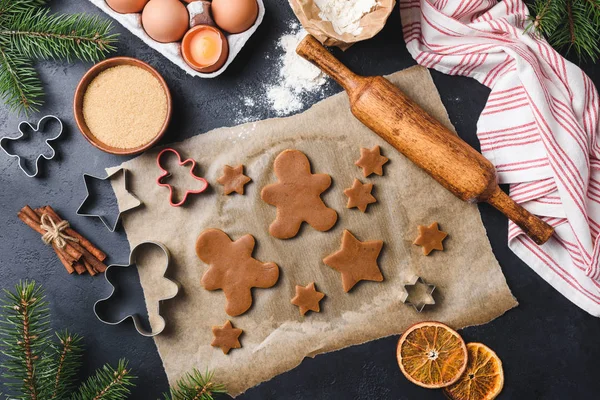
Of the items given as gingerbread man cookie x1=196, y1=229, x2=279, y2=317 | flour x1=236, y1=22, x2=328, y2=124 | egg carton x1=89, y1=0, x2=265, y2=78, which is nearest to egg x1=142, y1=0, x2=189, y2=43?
egg carton x1=89, y1=0, x2=265, y2=78

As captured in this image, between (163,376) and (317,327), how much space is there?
0.66 m

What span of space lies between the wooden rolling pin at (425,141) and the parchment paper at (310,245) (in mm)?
127

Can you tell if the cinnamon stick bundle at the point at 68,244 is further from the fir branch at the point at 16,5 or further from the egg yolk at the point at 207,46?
the egg yolk at the point at 207,46

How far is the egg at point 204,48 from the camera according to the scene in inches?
77.0

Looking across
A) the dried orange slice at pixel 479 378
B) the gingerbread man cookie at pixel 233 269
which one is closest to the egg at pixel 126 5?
the gingerbread man cookie at pixel 233 269

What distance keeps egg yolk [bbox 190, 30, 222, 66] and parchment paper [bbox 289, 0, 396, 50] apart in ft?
1.04

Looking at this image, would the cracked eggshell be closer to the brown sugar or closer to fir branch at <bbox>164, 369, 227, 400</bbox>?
the brown sugar

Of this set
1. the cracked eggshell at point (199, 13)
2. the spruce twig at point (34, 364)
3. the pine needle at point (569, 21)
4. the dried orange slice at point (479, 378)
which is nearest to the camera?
the spruce twig at point (34, 364)

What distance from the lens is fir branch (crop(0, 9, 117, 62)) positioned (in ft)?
6.22

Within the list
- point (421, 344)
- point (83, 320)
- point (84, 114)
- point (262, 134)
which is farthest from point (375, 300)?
point (84, 114)

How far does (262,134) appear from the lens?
213 centimetres

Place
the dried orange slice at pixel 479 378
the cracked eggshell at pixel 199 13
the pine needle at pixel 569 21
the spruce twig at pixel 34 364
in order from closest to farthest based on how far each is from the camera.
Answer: the spruce twig at pixel 34 364 → the pine needle at pixel 569 21 → the cracked eggshell at pixel 199 13 → the dried orange slice at pixel 479 378

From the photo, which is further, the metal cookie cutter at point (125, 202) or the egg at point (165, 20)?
the metal cookie cutter at point (125, 202)

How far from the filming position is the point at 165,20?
1.92 metres
